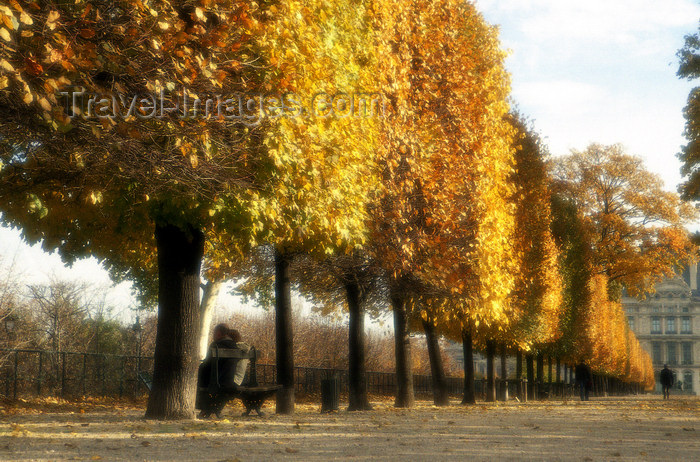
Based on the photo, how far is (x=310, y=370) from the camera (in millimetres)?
27016

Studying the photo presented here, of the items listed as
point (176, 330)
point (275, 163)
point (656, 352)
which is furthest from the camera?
point (656, 352)

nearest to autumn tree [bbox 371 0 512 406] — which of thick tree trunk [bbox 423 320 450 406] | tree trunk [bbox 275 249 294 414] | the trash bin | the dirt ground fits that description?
thick tree trunk [bbox 423 320 450 406]

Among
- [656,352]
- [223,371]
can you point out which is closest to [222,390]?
[223,371]

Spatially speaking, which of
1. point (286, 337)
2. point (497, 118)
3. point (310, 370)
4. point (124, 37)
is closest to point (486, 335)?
point (310, 370)

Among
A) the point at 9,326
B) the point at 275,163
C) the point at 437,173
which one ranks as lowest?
the point at 9,326

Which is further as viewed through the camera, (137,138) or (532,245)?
Answer: (532,245)

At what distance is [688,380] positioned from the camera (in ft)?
371

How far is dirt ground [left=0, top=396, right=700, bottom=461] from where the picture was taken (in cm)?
786

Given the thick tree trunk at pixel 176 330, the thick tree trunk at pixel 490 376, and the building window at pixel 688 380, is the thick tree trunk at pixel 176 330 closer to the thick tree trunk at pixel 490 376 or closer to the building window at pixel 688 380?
Result: the thick tree trunk at pixel 490 376

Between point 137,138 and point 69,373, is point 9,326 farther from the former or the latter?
point 137,138

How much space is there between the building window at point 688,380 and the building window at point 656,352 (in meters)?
4.04

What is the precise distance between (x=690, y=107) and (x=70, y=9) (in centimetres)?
2008

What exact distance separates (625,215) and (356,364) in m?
32.7

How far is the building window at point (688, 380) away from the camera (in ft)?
360
